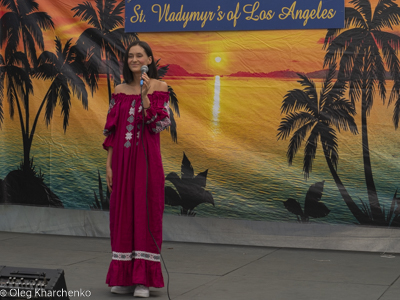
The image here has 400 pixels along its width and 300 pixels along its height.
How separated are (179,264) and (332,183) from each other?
162 cm

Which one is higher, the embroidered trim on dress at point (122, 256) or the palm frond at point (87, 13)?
the palm frond at point (87, 13)

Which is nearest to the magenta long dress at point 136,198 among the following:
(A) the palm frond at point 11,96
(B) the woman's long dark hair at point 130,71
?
(B) the woman's long dark hair at point 130,71

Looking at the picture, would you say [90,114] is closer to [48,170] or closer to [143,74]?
[48,170]

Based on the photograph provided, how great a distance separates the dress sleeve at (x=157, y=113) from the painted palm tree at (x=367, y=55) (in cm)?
208

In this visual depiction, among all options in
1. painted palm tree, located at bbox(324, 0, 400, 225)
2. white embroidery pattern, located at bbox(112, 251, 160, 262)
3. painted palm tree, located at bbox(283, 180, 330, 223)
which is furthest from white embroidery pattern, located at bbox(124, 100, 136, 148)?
painted palm tree, located at bbox(324, 0, 400, 225)

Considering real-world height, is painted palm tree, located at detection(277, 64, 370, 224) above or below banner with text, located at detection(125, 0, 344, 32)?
below

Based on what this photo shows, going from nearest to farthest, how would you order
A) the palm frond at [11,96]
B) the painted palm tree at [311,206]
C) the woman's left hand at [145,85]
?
the woman's left hand at [145,85]
the painted palm tree at [311,206]
the palm frond at [11,96]

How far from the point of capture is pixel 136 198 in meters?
4.44

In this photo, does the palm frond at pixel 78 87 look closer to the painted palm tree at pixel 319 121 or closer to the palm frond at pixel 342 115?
the painted palm tree at pixel 319 121

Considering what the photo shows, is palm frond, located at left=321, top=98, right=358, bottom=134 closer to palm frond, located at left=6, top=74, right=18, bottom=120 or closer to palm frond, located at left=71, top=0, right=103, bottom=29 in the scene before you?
palm frond, located at left=71, top=0, right=103, bottom=29

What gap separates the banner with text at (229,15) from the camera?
5930mm

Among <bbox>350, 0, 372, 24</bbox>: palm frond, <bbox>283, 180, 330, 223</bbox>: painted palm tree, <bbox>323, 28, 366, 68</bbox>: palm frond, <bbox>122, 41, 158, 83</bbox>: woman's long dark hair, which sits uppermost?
<bbox>350, 0, 372, 24</bbox>: palm frond

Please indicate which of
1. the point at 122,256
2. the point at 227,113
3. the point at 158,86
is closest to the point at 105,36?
the point at 227,113

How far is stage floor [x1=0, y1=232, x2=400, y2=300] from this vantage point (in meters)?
4.53
